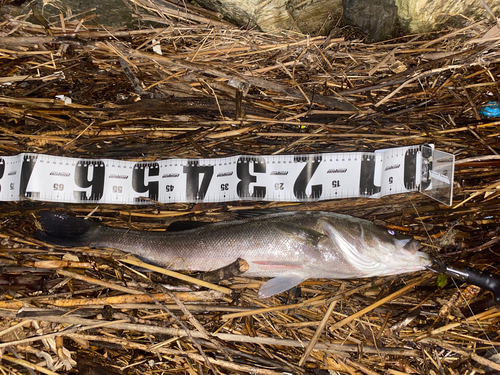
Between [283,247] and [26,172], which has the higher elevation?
[26,172]

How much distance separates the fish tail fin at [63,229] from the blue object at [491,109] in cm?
401

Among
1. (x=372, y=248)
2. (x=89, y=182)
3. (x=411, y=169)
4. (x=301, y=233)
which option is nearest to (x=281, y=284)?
(x=301, y=233)

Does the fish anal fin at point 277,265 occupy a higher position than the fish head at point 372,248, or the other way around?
the fish head at point 372,248

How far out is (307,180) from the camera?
11.2 feet

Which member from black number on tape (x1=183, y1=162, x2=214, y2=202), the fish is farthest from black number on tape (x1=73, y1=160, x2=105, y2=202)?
black number on tape (x1=183, y1=162, x2=214, y2=202)

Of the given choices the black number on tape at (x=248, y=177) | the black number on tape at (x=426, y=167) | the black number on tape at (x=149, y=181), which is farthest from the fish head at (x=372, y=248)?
the black number on tape at (x=149, y=181)

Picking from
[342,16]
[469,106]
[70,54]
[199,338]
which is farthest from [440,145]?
[70,54]

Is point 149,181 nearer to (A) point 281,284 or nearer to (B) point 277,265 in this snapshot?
(B) point 277,265

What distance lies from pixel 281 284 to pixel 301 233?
51 centimetres

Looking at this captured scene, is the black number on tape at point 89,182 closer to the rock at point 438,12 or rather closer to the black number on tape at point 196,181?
the black number on tape at point 196,181

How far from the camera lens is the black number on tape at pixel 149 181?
355 centimetres

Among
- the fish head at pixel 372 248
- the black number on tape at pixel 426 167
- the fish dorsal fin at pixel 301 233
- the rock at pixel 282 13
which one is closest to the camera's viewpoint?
the fish head at pixel 372 248

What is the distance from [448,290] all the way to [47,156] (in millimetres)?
4235

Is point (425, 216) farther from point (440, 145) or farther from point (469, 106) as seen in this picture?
point (469, 106)
